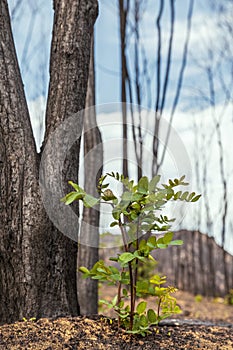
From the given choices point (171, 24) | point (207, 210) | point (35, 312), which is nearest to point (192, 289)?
point (207, 210)

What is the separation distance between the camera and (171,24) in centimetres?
483

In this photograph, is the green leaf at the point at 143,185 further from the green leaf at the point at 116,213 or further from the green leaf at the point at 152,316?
the green leaf at the point at 152,316

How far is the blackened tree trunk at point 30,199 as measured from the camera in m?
2.55

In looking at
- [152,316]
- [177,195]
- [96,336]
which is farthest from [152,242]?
[96,336]

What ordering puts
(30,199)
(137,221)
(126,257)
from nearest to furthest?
1. (126,257)
2. (137,221)
3. (30,199)

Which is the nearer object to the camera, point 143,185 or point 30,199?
point 143,185

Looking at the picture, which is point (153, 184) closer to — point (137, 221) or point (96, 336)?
point (137, 221)

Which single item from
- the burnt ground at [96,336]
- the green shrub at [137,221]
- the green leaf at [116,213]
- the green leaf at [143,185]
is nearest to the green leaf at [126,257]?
the green shrub at [137,221]

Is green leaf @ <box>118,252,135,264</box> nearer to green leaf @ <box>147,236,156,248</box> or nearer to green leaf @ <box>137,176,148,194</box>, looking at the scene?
green leaf @ <box>147,236,156,248</box>

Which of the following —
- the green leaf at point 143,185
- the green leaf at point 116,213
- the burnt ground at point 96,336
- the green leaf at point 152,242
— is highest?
the green leaf at point 143,185

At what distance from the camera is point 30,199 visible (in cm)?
258

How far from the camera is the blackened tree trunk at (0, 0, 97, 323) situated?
255cm

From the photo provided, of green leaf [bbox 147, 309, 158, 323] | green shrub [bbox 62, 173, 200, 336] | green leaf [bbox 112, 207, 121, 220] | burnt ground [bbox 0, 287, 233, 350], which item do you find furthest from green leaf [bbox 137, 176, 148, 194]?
burnt ground [bbox 0, 287, 233, 350]

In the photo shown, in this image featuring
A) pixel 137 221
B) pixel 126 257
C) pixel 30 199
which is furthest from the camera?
pixel 30 199
